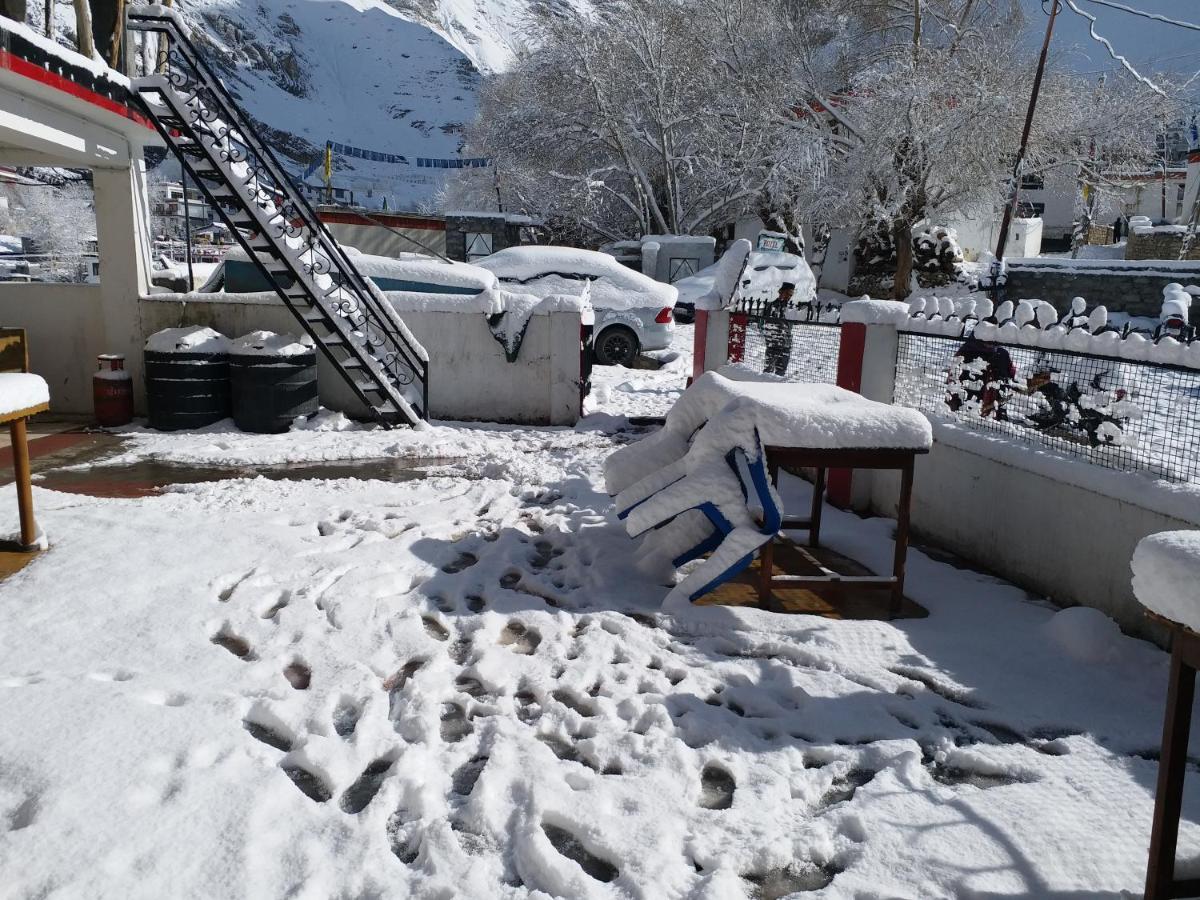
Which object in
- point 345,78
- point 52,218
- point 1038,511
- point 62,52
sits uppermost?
point 345,78

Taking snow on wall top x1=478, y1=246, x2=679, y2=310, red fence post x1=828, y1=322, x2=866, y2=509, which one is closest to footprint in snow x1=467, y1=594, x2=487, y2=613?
red fence post x1=828, y1=322, x2=866, y2=509

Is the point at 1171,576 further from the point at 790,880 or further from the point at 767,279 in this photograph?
the point at 767,279

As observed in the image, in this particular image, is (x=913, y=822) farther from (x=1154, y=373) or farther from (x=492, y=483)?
(x=492, y=483)

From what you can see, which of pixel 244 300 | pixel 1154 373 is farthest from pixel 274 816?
pixel 244 300

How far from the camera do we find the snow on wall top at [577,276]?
1307cm

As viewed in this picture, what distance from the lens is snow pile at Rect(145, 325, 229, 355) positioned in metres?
8.36

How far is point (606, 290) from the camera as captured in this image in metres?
13.3

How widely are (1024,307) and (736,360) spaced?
13.5ft

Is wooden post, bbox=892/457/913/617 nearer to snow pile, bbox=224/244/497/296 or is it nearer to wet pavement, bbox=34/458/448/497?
wet pavement, bbox=34/458/448/497

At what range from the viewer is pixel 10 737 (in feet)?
9.53

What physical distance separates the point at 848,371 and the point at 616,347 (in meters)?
7.11

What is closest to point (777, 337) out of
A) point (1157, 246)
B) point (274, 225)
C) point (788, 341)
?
point (788, 341)

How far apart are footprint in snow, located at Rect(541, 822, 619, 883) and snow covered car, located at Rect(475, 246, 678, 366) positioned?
1098 centimetres

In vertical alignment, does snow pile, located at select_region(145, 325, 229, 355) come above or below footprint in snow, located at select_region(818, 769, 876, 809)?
above
